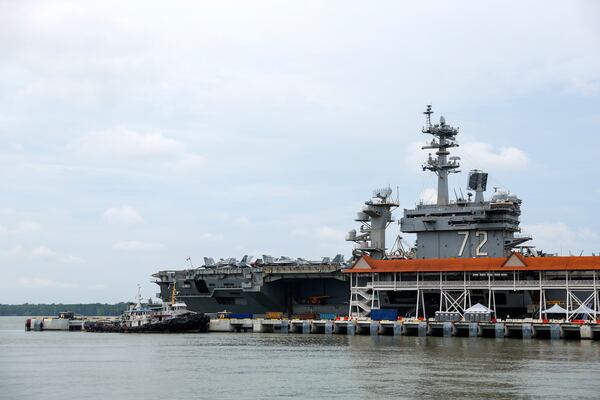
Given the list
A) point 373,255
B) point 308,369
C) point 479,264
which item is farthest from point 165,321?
point 308,369

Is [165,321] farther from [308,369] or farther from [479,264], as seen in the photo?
[308,369]

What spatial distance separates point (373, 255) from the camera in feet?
246

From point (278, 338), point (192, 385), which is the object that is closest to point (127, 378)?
point (192, 385)

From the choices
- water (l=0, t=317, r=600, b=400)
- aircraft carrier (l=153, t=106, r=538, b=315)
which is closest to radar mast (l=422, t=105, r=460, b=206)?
aircraft carrier (l=153, t=106, r=538, b=315)

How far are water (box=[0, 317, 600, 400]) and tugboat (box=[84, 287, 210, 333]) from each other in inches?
460

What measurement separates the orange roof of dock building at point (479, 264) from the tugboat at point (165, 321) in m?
13.5

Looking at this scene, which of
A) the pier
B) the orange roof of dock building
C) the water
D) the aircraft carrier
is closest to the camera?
the water

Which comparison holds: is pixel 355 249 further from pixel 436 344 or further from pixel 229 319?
pixel 436 344

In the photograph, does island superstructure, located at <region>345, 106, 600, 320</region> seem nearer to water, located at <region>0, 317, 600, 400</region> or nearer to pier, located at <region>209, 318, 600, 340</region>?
pier, located at <region>209, 318, 600, 340</region>

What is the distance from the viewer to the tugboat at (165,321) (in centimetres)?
7194

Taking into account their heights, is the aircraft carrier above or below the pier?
above

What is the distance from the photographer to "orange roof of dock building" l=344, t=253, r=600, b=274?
60.2 meters

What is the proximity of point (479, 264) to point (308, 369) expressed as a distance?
26483 millimetres

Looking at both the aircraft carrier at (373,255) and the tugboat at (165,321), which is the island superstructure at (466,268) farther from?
the tugboat at (165,321)
